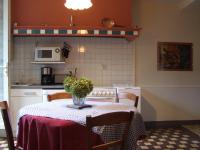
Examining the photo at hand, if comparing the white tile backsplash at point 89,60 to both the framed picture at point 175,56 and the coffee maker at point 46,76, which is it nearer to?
the coffee maker at point 46,76

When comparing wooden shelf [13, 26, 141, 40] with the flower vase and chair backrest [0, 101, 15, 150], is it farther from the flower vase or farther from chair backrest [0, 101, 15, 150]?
chair backrest [0, 101, 15, 150]

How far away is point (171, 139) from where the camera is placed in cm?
412

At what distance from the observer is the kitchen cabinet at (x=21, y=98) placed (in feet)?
13.6

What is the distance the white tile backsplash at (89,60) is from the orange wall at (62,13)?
1.29 feet

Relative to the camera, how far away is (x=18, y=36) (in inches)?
182

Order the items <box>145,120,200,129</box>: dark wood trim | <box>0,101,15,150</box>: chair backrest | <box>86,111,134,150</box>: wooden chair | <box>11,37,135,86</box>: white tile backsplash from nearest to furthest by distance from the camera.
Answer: <box>86,111,134,150</box>: wooden chair → <box>0,101,15,150</box>: chair backrest → <box>11,37,135,86</box>: white tile backsplash → <box>145,120,200,129</box>: dark wood trim

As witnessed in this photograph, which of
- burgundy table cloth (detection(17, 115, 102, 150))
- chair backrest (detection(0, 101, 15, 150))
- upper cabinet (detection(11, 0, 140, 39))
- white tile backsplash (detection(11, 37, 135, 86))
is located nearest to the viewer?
burgundy table cloth (detection(17, 115, 102, 150))

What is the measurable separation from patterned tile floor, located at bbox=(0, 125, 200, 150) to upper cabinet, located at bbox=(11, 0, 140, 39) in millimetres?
1739

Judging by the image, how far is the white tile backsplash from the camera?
15.3 feet

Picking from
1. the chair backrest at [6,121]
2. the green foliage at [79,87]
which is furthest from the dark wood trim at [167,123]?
the chair backrest at [6,121]

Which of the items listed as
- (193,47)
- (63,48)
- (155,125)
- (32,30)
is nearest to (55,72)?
(63,48)

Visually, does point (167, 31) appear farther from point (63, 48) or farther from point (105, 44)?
point (63, 48)

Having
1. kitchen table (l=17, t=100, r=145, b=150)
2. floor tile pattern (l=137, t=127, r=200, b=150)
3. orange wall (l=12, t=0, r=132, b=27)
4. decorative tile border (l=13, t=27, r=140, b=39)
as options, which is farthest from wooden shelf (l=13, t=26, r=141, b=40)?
kitchen table (l=17, t=100, r=145, b=150)

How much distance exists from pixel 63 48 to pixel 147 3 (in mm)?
1866
